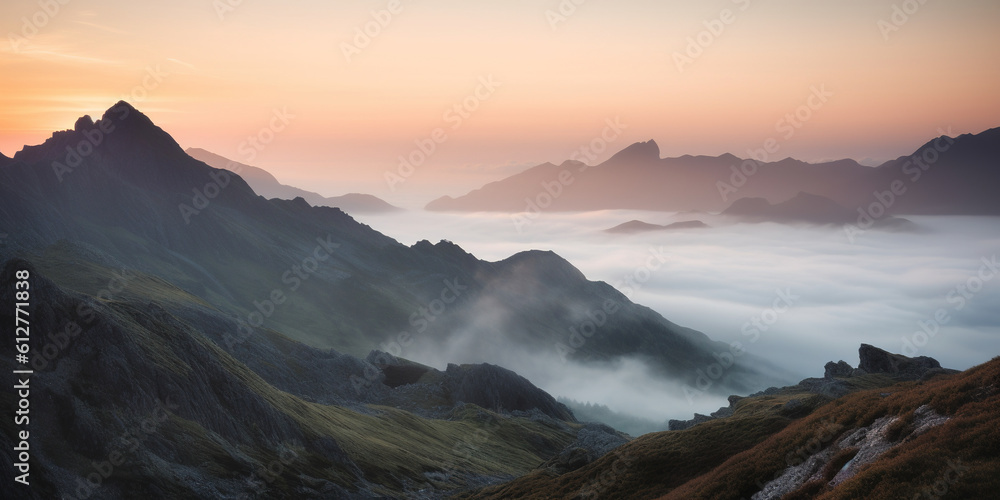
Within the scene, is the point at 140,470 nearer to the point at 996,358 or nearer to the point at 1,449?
the point at 1,449

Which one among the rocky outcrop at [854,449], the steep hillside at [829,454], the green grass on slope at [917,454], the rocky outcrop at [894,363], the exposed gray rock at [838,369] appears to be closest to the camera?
the green grass on slope at [917,454]

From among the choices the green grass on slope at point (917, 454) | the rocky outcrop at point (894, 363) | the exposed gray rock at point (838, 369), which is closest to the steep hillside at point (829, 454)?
the green grass on slope at point (917, 454)

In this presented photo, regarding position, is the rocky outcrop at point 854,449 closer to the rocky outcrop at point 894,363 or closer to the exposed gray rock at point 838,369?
the rocky outcrop at point 894,363

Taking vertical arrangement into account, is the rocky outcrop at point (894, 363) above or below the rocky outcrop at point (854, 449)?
above

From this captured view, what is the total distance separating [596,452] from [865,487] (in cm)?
5987

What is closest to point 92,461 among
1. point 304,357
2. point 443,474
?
point 443,474

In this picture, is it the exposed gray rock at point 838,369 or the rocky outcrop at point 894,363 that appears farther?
the exposed gray rock at point 838,369

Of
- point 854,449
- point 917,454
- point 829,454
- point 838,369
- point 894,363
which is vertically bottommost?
point 917,454

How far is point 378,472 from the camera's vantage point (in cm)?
11844

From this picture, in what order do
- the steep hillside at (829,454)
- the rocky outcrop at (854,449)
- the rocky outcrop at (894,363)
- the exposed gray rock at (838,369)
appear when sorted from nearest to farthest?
the steep hillside at (829,454) → the rocky outcrop at (854,449) → the rocky outcrop at (894,363) → the exposed gray rock at (838,369)

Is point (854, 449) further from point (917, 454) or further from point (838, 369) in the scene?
point (838, 369)

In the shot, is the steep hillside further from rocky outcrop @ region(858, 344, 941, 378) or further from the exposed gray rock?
the exposed gray rock

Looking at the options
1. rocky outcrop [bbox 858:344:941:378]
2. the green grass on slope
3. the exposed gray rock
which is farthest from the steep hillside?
the exposed gray rock

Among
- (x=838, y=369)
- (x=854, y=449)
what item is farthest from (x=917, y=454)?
(x=838, y=369)
